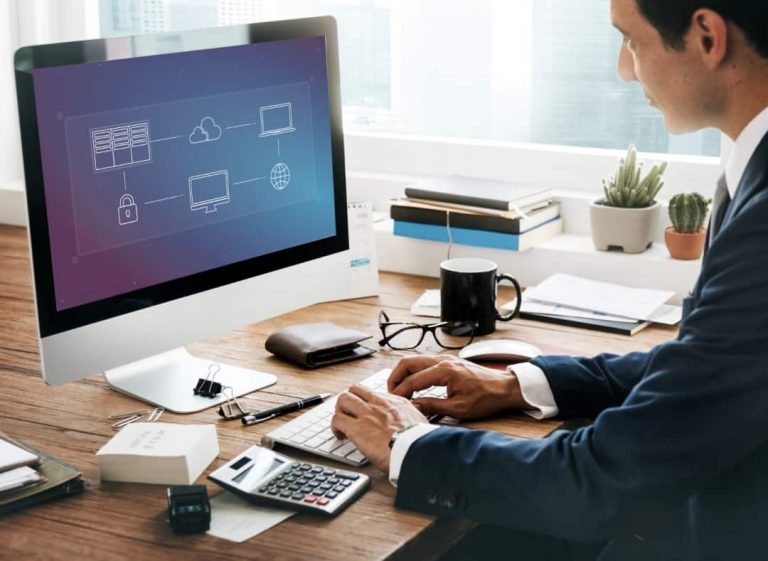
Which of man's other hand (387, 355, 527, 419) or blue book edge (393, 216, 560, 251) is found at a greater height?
blue book edge (393, 216, 560, 251)

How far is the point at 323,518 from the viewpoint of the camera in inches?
52.2

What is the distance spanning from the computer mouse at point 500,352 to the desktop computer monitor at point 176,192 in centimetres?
26

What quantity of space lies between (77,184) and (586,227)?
1.23 m

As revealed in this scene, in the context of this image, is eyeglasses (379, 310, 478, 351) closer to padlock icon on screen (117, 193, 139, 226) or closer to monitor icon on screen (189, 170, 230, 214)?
monitor icon on screen (189, 170, 230, 214)

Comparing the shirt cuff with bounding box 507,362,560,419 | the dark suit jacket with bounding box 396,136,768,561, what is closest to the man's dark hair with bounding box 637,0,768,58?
the dark suit jacket with bounding box 396,136,768,561

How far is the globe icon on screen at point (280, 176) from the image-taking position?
5.98ft

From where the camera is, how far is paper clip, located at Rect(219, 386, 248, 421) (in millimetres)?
1639

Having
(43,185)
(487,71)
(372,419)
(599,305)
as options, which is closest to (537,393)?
(372,419)

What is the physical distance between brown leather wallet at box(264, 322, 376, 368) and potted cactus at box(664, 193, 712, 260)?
2.19 feet

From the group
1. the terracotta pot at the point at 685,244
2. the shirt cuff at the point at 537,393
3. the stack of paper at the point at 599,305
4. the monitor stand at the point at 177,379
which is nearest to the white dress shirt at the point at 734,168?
the shirt cuff at the point at 537,393

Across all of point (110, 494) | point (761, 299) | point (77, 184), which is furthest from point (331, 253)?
point (761, 299)

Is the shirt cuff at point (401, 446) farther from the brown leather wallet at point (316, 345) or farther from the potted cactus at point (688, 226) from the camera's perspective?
the potted cactus at point (688, 226)

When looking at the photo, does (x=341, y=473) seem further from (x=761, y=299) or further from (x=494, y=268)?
(x=494, y=268)

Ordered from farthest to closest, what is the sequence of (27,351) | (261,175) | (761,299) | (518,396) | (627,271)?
(627,271), (27,351), (261,175), (518,396), (761,299)
